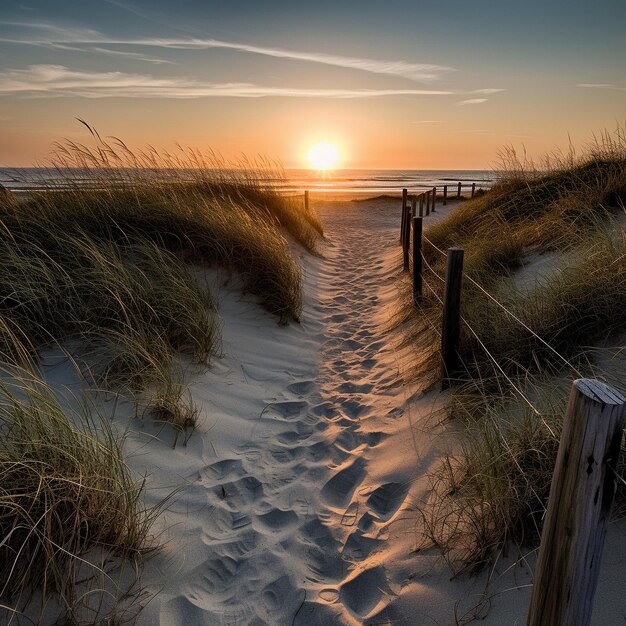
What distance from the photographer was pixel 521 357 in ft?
10.8

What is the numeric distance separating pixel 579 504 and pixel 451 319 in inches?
99.2

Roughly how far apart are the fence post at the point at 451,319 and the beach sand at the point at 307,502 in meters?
0.28

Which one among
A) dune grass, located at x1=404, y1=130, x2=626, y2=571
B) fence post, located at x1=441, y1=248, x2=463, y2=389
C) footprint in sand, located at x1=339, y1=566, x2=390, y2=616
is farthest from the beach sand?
fence post, located at x1=441, y1=248, x2=463, y2=389

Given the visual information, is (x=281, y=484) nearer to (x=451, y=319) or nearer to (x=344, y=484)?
(x=344, y=484)

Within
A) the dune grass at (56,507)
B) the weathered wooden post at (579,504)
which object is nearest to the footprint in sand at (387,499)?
the dune grass at (56,507)

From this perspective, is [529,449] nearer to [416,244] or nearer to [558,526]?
[558,526]

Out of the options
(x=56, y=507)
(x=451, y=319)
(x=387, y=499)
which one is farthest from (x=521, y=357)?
(x=56, y=507)

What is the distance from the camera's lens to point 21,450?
2041 millimetres

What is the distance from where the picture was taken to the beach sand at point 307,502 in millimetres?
1972

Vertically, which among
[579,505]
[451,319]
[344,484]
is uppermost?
[579,505]

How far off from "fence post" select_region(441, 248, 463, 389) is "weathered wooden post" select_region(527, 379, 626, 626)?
91.5 inches

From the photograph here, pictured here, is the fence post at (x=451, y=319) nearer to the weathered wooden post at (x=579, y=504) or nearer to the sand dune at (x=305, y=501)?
the sand dune at (x=305, y=501)

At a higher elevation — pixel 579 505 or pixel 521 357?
pixel 579 505

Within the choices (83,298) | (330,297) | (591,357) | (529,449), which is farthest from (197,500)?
(330,297)
